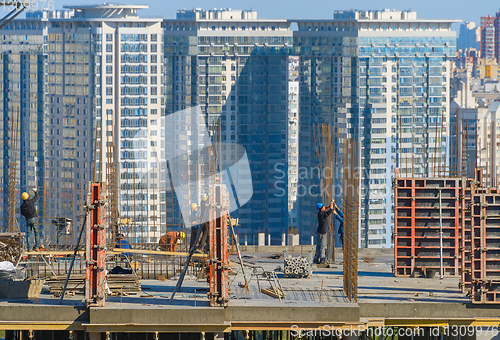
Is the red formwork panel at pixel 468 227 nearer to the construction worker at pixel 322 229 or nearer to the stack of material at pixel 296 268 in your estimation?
the construction worker at pixel 322 229

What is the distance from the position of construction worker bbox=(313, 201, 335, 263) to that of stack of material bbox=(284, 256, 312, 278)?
1.62 meters

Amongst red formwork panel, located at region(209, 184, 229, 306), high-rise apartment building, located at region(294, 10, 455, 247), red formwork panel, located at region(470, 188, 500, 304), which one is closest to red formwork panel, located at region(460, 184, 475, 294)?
red formwork panel, located at region(470, 188, 500, 304)

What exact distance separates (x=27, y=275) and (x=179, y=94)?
10010 centimetres

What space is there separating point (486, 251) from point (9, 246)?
13.1m

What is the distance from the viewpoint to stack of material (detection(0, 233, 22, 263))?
89.3ft

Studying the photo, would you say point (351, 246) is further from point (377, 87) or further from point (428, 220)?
point (377, 87)

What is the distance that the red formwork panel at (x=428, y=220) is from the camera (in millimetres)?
28688

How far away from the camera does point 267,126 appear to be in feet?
421

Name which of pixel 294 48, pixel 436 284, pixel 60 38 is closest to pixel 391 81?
pixel 294 48

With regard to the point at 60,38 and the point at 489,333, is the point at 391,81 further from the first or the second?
the point at 489,333

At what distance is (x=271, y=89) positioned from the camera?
422 ft

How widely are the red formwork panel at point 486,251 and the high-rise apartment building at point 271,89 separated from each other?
9534 cm

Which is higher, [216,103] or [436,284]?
[216,103]

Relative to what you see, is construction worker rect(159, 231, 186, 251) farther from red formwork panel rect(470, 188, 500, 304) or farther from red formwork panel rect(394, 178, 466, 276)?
red formwork panel rect(470, 188, 500, 304)
